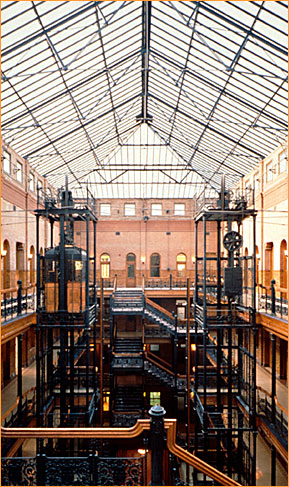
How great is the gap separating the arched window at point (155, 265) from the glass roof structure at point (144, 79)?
10727mm

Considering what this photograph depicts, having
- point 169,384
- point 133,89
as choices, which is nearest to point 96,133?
point 133,89

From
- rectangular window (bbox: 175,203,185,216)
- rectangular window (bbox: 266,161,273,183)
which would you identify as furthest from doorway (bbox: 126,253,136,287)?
rectangular window (bbox: 266,161,273,183)

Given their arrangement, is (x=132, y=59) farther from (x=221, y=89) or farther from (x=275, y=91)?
(x=275, y=91)

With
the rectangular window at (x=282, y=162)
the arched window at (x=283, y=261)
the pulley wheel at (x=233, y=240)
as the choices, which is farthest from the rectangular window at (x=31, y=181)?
the arched window at (x=283, y=261)

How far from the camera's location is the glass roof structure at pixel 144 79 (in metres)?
13.7

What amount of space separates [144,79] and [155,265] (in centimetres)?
1856

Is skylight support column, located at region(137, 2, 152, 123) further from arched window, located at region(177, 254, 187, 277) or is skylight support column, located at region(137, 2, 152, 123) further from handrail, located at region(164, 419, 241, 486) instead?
handrail, located at region(164, 419, 241, 486)

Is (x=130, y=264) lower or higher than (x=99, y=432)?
higher

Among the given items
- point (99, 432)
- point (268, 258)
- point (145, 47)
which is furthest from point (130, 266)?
point (99, 432)

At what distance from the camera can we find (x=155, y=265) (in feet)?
116

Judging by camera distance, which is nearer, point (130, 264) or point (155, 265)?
point (155, 265)

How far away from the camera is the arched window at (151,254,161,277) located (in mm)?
35344

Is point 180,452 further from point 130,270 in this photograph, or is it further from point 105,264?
point 105,264

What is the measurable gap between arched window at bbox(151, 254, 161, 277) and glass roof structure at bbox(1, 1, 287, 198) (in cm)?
1073
